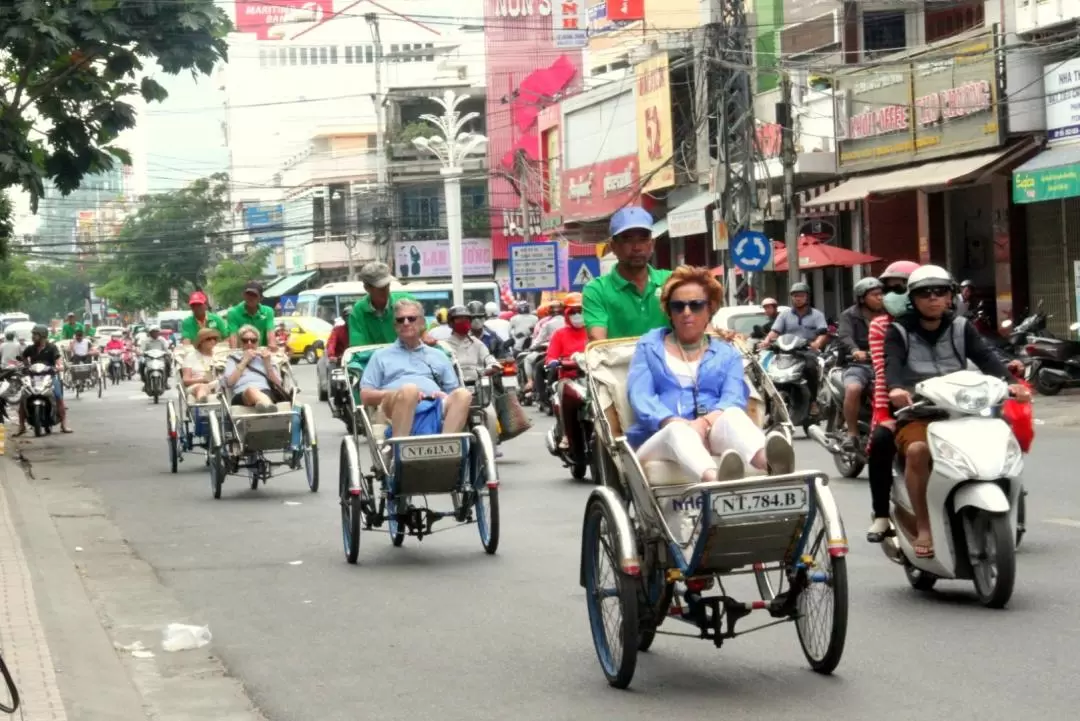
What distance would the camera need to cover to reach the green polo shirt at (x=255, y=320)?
17.5 m

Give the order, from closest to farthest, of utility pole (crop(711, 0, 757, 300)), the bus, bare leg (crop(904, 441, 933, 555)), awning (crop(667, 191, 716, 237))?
bare leg (crop(904, 441, 933, 555)) < utility pole (crop(711, 0, 757, 300)) < awning (crop(667, 191, 716, 237)) < the bus

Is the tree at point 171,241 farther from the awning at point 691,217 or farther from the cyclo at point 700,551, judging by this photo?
the cyclo at point 700,551

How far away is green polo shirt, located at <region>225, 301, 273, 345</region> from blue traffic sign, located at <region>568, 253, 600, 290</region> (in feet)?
53.5

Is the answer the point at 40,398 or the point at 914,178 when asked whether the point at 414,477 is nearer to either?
the point at 40,398

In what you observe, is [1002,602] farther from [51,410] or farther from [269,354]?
[51,410]

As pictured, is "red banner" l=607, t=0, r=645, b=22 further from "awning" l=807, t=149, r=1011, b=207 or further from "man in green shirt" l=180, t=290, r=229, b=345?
"man in green shirt" l=180, t=290, r=229, b=345

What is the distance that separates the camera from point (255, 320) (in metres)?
17.7

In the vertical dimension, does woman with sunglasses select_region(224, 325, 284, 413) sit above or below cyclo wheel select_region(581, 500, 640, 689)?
above

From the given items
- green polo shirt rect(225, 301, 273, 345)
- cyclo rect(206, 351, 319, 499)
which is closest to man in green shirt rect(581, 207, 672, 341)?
cyclo rect(206, 351, 319, 499)

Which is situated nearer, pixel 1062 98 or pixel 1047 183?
pixel 1047 183

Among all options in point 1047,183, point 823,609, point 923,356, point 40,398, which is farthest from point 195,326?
point 823,609

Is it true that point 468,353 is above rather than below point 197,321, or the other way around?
below

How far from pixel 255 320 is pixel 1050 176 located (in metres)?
13.6

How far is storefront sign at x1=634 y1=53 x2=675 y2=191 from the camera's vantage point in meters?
45.4
